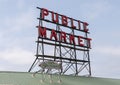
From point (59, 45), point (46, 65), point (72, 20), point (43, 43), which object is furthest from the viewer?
point (72, 20)

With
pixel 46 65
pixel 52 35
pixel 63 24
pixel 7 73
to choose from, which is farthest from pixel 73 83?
pixel 63 24

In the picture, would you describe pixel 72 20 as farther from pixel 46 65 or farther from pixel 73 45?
pixel 46 65

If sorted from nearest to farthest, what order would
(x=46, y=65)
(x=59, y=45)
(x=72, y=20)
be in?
(x=46, y=65) < (x=59, y=45) < (x=72, y=20)

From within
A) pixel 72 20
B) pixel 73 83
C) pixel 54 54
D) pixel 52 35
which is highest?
pixel 72 20

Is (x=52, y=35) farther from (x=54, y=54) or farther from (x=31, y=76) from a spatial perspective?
(x=31, y=76)

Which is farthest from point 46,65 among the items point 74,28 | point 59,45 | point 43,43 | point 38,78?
point 74,28

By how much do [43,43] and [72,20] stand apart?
25.5 ft

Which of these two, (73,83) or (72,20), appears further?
(72,20)

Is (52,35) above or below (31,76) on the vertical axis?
above

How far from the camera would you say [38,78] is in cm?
3061

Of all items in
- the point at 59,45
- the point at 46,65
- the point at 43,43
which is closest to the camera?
the point at 46,65

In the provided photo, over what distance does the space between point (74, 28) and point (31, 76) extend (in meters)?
15.8

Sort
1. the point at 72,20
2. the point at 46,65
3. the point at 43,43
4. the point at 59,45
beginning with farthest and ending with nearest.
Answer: the point at 72,20 < the point at 59,45 < the point at 43,43 < the point at 46,65

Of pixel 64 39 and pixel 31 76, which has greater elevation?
pixel 64 39
